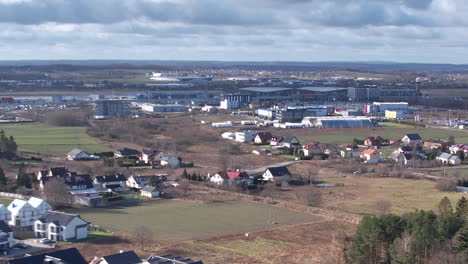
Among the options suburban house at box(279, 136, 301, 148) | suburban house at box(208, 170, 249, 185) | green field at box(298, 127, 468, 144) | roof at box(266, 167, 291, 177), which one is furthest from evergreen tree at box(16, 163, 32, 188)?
green field at box(298, 127, 468, 144)

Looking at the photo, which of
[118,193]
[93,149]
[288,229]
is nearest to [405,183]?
[288,229]

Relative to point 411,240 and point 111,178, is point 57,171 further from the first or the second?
point 411,240

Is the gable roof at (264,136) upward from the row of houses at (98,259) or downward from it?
downward

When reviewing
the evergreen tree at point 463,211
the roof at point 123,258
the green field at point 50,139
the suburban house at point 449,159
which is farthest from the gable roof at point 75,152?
the evergreen tree at point 463,211

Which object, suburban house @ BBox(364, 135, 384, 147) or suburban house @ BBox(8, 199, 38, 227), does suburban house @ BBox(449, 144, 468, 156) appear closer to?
suburban house @ BBox(364, 135, 384, 147)

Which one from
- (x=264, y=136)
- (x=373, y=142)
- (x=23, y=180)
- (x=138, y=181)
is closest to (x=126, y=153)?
(x=138, y=181)

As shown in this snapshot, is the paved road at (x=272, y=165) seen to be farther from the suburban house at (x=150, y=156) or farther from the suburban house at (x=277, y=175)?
the suburban house at (x=150, y=156)

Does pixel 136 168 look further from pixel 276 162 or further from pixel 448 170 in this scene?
pixel 448 170
